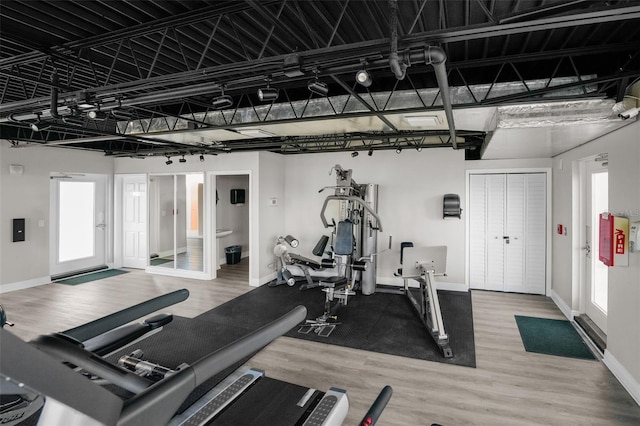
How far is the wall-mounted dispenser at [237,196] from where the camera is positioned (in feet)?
31.7

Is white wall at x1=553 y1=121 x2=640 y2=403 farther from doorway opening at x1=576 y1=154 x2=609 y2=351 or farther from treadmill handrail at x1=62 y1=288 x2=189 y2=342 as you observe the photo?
treadmill handrail at x1=62 y1=288 x2=189 y2=342

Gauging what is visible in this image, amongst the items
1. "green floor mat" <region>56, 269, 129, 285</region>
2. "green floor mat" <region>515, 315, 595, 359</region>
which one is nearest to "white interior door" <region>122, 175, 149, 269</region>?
"green floor mat" <region>56, 269, 129, 285</region>

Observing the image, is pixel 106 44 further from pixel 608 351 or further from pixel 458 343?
pixel 608 351

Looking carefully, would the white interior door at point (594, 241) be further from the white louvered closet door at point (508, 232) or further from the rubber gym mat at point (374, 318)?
the rubber gym mat at point (374, 318)

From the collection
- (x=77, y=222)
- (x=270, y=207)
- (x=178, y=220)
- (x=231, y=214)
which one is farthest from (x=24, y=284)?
(x=270, y=207)

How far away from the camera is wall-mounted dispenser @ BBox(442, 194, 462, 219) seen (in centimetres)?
662

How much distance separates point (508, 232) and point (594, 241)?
1908mm

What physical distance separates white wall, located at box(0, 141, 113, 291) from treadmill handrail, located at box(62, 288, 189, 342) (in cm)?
658

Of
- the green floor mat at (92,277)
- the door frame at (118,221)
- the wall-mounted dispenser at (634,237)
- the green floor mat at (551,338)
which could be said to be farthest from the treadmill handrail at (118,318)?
the door frame at (118,221)

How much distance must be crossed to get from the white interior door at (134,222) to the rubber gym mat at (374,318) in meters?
3.57

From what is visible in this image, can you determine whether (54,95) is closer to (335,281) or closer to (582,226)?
(335,281)

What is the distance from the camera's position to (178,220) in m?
8.75

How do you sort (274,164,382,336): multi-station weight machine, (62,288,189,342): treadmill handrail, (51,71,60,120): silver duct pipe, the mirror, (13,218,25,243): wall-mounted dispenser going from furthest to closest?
1. the mirror
2. (13,218,25,243): wall-mounted dispenser
3. (274,164,382,336): multi-station weight machine
4. (51,71,60,120): silver duct pipe
5. (62,288,189,342): treadmill handrail

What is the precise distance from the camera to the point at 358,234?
6.85m
